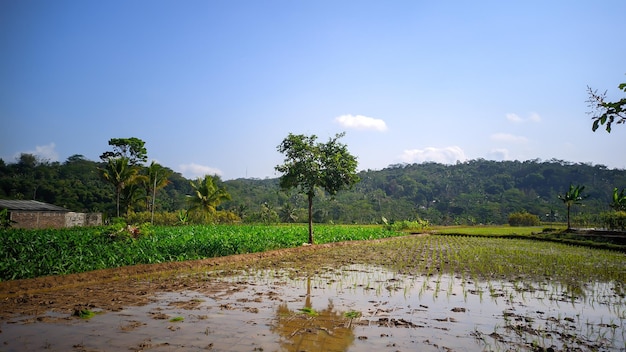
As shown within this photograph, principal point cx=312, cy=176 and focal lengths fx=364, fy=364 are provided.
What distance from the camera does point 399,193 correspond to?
91.0 meters

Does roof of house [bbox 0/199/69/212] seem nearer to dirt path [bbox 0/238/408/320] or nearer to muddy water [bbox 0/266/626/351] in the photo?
dirt path [bbox 0/238/408/320]

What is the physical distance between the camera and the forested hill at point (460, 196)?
2805 inches

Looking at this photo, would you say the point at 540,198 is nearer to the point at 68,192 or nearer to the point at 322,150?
the point at 322,150

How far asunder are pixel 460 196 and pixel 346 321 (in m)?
84.7

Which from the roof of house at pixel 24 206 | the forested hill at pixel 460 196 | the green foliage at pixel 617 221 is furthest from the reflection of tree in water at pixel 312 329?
the forested hill at pixel 460 196

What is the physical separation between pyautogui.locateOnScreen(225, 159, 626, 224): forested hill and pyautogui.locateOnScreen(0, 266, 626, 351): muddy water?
47.9 meters

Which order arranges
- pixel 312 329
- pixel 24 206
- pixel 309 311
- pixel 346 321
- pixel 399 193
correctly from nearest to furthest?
1. pixel 312 329
2. pixel 346 321
3. pixel 309 311
4. pixel 24 206
5. pixel 399 193

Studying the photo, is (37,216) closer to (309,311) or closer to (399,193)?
(309,311)

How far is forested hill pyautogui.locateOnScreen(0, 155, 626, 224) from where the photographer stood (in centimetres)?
4928

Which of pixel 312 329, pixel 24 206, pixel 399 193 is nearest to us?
pixel 312 329

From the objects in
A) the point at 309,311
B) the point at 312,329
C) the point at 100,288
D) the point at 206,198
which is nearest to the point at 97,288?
the point at 100,288

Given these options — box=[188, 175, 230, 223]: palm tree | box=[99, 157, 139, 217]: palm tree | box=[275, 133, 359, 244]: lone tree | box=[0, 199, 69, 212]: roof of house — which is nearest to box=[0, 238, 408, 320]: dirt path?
box=[275, 133, 359, 244]: lone tree

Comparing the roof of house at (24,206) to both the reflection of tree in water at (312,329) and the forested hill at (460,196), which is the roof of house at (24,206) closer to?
the forested hill at (460,196)

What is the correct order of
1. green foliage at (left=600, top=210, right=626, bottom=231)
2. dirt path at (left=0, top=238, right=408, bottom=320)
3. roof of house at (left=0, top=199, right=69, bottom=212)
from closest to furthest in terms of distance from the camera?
1. dirt path at (left=0, top=238, right=408, bottom=320)
2. roof of house at (left=0, top=199, right=69, bottom=212)
3. green foliage at (left=600, top=210, right=626, bottom=231)
